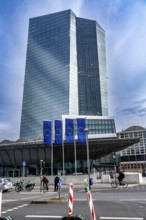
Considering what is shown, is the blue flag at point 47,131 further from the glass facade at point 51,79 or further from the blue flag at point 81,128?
the glass facade at point 51,79

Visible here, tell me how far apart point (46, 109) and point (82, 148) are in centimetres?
9175

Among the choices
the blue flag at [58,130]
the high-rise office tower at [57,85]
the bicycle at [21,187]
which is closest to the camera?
the bicycle at [21,187]

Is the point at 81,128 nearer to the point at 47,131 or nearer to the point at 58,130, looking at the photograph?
the point at 58,130

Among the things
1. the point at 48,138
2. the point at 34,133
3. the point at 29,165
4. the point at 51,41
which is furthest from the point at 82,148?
the point at 51,41

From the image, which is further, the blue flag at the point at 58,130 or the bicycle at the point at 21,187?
the blue flag at the point at 58,130

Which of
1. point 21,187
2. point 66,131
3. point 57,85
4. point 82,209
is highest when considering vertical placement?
point 57,85

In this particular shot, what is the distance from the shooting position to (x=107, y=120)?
12006 centimetres

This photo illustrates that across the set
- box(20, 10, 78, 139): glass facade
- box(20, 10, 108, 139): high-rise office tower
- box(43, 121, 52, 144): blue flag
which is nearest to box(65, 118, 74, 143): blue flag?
box(43, 121, 52, 144): blue flag

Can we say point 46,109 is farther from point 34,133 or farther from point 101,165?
point 101,165

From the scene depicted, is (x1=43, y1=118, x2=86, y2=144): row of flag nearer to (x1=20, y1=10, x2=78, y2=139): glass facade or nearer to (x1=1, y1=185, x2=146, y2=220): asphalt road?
(x1=1, y1=185, x2=146, y2=220): asphalt road

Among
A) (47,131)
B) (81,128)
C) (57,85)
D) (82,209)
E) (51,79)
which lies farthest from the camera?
(51,79)

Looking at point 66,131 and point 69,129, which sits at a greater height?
point 69,129

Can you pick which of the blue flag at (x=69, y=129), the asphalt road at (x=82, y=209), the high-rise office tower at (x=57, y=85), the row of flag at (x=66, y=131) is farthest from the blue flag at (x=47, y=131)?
the high-rise office tower at (x=57, y=85)

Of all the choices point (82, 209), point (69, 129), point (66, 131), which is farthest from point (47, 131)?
point (82, 209)
